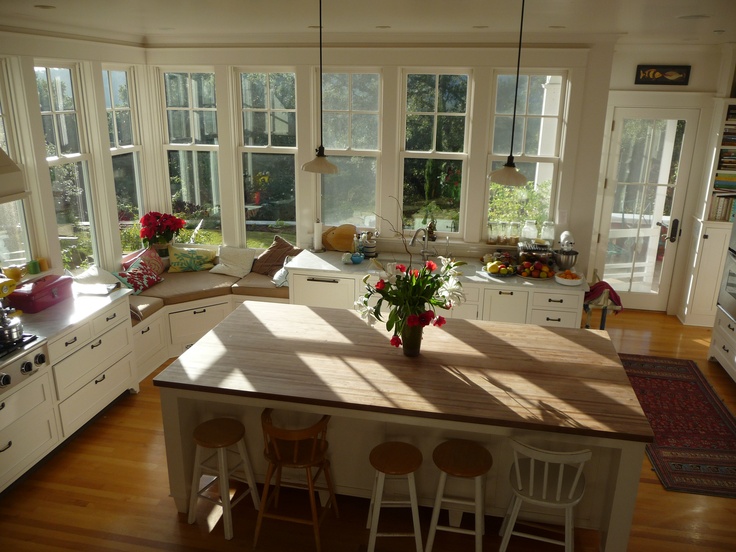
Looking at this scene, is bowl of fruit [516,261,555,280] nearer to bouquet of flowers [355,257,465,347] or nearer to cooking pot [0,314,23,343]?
bouquet of flowers [355,257,465,347]

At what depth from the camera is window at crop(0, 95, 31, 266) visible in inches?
171

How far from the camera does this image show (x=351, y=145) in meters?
5.78

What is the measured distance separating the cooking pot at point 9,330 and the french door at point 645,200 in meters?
5.37

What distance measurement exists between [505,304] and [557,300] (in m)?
0.42

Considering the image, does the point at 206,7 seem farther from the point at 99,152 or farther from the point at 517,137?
the point at 517,137

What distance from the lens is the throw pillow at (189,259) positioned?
591 cm

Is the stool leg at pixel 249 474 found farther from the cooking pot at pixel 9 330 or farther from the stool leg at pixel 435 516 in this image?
the cooking pot at pixel 9 330

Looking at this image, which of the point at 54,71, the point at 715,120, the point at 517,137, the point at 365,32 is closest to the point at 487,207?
the point at 517,137

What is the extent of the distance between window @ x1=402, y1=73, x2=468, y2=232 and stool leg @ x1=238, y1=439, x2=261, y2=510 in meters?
3.08

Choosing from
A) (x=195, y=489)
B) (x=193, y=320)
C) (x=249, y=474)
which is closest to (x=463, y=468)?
(x=249, y=474)

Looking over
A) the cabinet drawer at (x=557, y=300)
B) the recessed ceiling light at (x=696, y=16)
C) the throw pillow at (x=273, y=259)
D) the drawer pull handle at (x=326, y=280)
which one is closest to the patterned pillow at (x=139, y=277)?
the throw pillow at (x=273, y=259)

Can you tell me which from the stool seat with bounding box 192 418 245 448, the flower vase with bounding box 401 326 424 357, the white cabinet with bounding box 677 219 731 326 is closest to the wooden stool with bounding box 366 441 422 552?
the flower vase with bounding box 401 326 424 357

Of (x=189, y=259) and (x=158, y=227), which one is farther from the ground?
(x=158, y=227)

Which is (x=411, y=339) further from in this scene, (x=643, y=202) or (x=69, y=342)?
(x=643, y=202)
